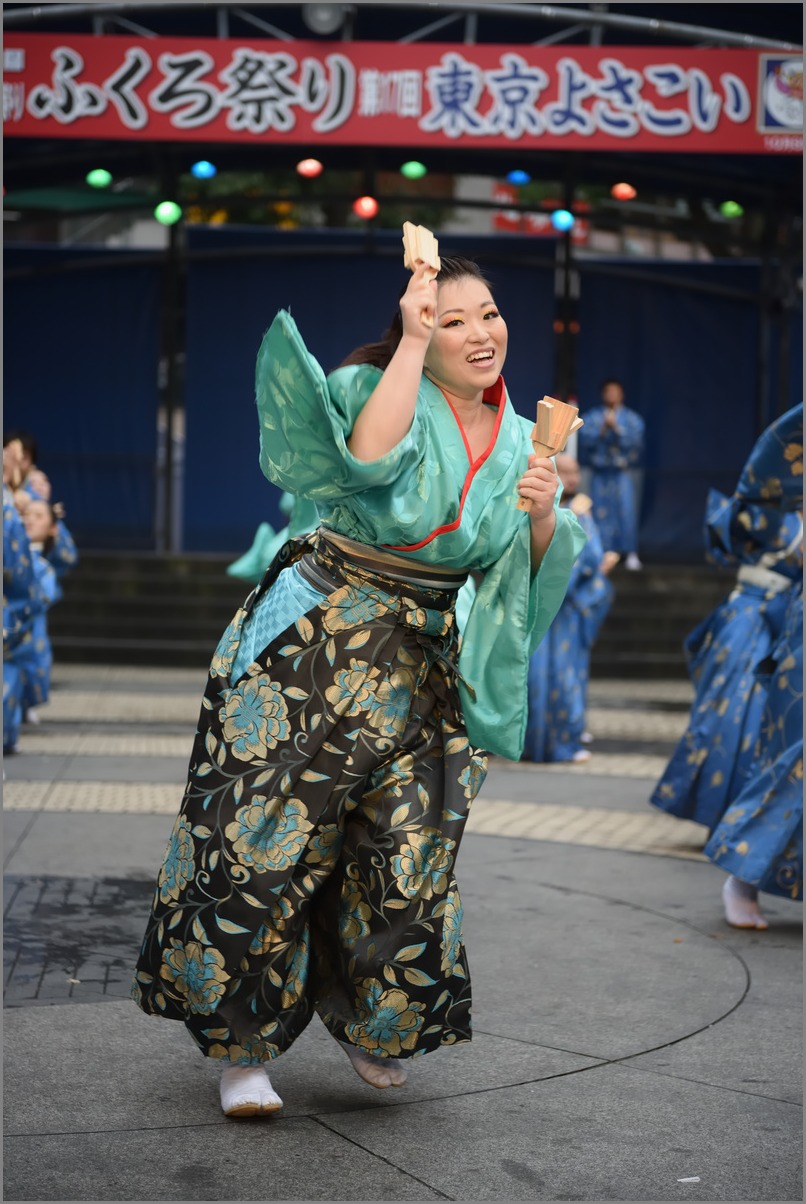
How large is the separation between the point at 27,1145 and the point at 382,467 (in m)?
1.52

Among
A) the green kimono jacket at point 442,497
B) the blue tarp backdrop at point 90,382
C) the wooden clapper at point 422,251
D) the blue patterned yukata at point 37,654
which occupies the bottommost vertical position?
the blue patterned yukata at point 37,654

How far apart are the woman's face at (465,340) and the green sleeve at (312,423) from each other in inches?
6.7

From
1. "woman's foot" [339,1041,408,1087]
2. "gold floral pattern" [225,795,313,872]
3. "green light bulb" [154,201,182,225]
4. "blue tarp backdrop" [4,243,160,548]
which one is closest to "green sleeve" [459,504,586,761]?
"gold floral pattern" [225,795,313,872]

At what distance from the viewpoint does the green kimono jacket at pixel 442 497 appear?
3332 millimetres

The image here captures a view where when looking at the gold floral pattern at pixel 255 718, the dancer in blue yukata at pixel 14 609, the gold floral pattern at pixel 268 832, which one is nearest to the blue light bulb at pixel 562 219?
the dancer in blue yukata at pixel 14 609

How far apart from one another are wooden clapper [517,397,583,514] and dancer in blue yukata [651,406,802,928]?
220 centimetres

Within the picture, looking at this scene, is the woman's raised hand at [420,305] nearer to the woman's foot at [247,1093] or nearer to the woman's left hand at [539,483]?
the woman's left hand at [539,483]

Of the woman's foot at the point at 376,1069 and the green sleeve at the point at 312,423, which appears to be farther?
the woman's foot at the point at 376,1069

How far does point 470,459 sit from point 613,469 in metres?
12.8

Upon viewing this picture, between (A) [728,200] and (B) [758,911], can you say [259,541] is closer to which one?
(B) [758,911]

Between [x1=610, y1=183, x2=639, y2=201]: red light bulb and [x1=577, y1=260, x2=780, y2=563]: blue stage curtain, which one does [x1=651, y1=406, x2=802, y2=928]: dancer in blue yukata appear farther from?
[x1=577, y1=260, x2=780, y2=563]: blue stage curtain

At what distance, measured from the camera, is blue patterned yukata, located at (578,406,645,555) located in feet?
52.1

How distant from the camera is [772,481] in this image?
5.64 m

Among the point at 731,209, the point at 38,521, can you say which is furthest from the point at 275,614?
the point at 731,209
